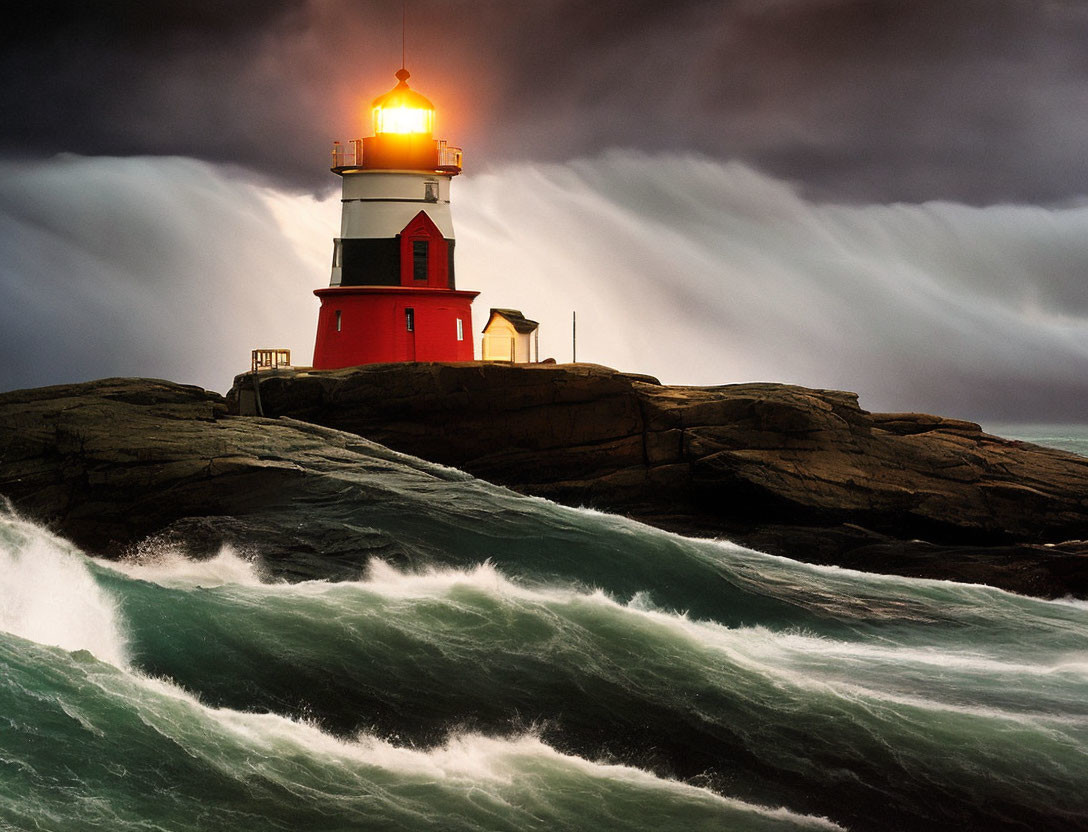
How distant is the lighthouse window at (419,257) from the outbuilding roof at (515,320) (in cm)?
360

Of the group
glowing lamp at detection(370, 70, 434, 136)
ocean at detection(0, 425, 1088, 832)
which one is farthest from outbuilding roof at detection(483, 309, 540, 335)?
ocean at detection(0, 425, 1088, 832)

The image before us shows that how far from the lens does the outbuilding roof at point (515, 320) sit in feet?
101

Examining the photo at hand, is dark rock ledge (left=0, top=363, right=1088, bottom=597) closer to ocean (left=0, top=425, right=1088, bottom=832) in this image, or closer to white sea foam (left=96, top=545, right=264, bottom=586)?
white sea foam (left=96, top=545, right=264, bottom=586)

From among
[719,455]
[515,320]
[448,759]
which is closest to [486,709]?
[448,759]

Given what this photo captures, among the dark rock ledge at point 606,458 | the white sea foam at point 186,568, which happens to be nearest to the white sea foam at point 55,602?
the white sea foam at point 186,568

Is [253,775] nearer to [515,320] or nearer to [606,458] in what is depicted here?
[606,458]

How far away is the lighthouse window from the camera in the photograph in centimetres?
2755

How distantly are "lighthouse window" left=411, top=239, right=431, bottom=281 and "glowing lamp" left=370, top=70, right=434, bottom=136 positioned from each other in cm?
224

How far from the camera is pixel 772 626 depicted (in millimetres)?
15469

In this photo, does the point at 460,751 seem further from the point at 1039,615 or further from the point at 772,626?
the point at 1039,615

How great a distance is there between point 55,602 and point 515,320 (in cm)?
1951

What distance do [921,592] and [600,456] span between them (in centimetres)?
641

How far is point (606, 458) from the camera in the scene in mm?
22719

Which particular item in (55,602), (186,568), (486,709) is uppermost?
(186,568)
